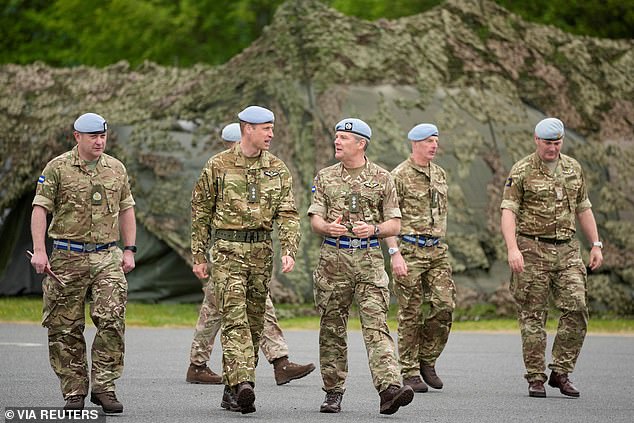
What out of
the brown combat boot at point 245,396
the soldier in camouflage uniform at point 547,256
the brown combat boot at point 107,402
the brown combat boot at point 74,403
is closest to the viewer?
the brown combat boot at point 245,396

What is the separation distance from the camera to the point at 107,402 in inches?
378

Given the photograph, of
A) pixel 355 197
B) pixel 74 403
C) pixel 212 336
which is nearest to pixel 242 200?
pixel 355 197

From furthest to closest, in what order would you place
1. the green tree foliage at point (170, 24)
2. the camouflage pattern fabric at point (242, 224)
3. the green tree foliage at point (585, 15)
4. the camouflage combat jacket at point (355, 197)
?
the green tree foliage at point (170, 24) → the green tree foliage at point (585, 15) → the camouflage combat jacket at point (355, 197) → the camouflage pattern fabric at point (242, 224)

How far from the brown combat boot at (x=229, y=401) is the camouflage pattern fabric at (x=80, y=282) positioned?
2.66 feet

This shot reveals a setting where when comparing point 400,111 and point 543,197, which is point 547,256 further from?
point 400,111

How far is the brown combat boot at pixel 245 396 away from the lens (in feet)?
30.7

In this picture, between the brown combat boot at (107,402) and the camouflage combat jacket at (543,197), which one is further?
the camouflage combat jacket at (543,197)

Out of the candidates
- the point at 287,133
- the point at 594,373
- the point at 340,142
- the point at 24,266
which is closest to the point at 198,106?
the point at 287,133

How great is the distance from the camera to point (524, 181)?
11.6 metres

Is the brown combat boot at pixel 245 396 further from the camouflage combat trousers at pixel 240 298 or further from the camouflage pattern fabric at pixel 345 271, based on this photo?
the camouflage pattern fabric at pixel 345 271

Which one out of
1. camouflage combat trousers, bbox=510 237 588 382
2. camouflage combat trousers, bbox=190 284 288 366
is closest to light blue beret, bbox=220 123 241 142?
camouflage combat trousers, bbox=190 284 288 366

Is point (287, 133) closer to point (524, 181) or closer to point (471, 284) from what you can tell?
point (471, 284)

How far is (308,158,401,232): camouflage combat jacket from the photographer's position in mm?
10086

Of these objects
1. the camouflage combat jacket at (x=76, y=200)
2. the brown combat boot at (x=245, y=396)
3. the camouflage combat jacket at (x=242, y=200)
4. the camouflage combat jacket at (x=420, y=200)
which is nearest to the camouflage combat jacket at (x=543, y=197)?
the camouflage combat jacket at (x=420, y=200)
